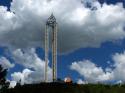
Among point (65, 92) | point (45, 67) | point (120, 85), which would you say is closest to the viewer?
point (65, 92)

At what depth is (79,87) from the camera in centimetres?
2750

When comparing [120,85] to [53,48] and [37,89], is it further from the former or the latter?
[53,48]

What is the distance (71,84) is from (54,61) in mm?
17605

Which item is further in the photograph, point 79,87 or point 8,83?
point 8,83

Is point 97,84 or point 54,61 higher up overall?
point 54,61

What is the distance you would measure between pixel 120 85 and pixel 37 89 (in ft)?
21.4

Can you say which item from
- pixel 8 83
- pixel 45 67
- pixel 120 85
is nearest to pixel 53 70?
pixel 45 67

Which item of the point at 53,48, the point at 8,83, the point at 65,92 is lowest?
the point at 65,92

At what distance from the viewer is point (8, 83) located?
47125 mm

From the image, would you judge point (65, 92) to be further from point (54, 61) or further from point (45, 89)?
point (54, 61)

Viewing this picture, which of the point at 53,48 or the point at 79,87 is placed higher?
the point at 53,48

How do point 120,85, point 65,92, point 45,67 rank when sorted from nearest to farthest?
point 65,92 < point 120,85 < point 45,67

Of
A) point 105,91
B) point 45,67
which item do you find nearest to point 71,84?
point 105,91

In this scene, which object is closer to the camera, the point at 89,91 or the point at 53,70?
the point at 89,91
